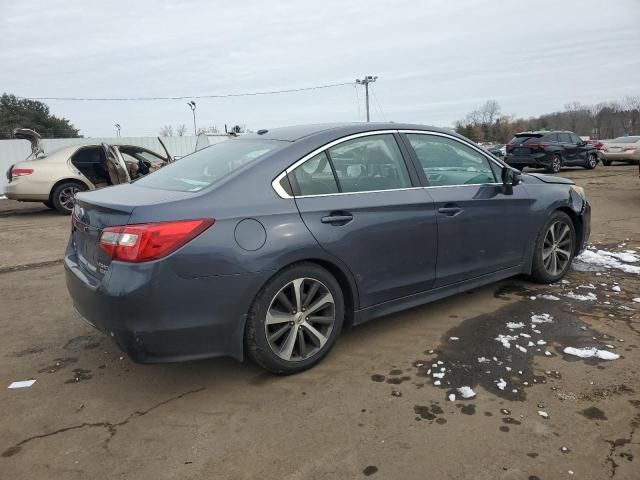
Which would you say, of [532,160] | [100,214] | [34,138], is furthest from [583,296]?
[532,160]

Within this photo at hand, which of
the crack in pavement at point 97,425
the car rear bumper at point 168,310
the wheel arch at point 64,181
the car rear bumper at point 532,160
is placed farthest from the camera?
the car rear bumper at point 532,160

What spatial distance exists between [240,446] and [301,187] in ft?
A: 5.06

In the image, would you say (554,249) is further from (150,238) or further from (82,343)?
(82,343)

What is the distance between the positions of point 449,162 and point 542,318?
56.3 inches

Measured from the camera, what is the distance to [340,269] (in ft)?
10.9

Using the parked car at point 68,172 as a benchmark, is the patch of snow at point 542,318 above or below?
below

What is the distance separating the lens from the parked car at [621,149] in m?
20.8

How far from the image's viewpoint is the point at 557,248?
4.91 meters

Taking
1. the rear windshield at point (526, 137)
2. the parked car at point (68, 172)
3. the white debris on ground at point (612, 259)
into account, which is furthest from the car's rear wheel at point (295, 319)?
the rear windshield at point (526, 137)

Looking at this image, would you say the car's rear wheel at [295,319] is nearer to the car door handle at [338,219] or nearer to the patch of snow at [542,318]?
the car door handle at [338,219]

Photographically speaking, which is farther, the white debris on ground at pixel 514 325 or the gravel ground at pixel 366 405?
the white debris on ground at pixel 514 325

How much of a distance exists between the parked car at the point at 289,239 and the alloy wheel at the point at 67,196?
783cm

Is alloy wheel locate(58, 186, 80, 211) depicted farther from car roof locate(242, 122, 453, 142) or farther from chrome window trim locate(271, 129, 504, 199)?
chrome window trim locate(271, 129, 504, 199)

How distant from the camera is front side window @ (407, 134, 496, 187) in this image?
3936mm
